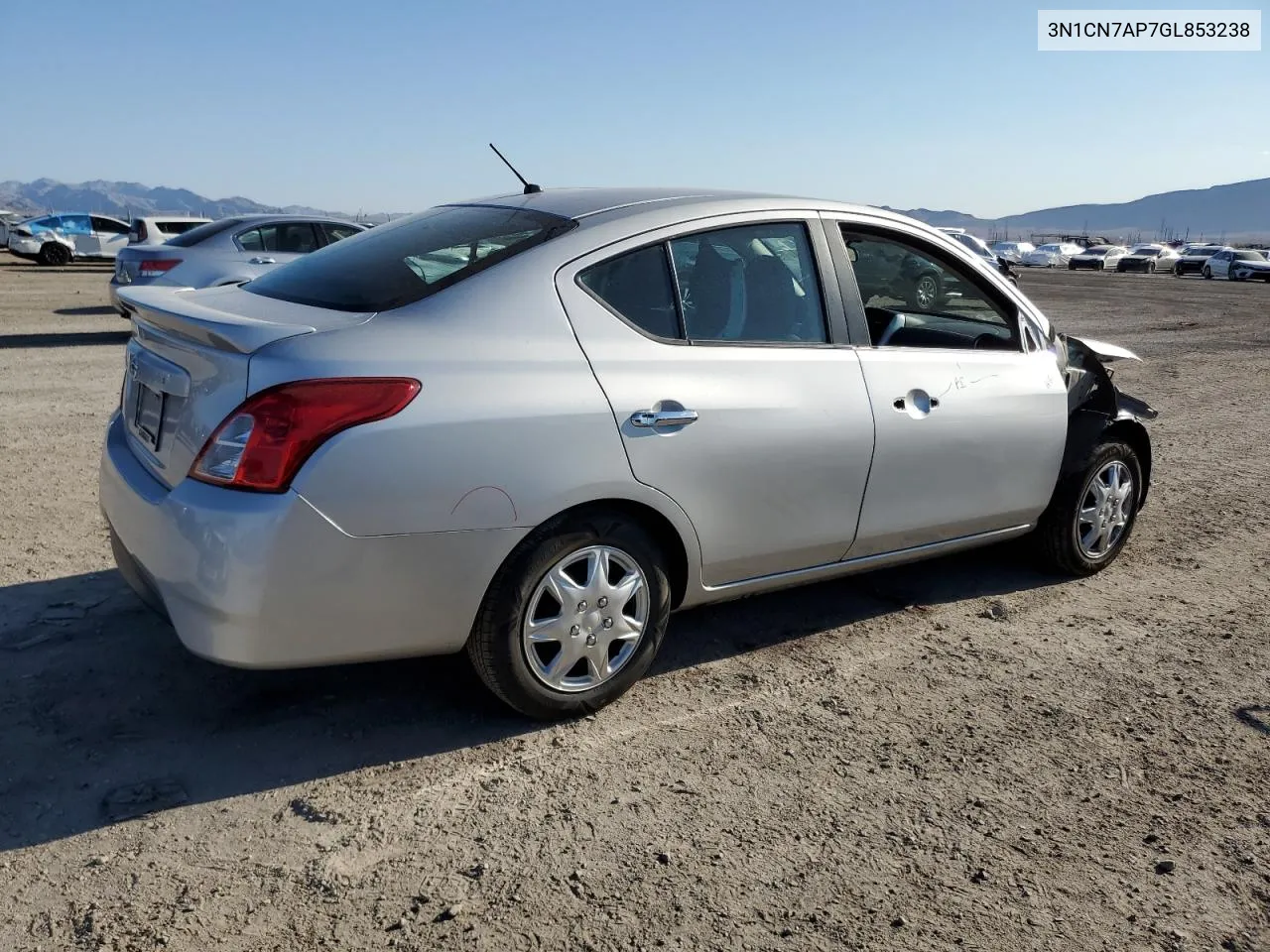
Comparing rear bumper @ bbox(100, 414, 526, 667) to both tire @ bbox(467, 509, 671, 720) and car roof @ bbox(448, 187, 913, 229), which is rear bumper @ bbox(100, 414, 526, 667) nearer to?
tire @ bbox(467, 509, 671, 720)

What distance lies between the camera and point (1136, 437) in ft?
16.9

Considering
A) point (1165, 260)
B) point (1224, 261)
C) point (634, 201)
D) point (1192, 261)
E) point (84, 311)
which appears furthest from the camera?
point (1165, 260)

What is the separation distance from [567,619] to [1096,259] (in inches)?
2406

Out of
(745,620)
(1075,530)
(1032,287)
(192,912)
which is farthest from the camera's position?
(1032,287)

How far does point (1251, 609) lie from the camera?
4.77 meters

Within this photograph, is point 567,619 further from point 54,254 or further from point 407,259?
point 54,254

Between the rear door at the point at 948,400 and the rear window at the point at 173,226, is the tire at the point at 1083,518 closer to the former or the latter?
the rear door at the point at 948,400

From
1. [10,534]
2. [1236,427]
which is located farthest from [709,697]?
[1236,427]

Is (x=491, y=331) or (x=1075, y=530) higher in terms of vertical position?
(x=491, y=331)

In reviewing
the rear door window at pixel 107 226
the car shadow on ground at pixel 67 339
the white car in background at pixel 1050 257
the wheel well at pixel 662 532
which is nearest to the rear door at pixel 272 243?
the car shadow on ground at pixel 67 339

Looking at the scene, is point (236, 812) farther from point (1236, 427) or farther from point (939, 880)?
point (1236, 427)

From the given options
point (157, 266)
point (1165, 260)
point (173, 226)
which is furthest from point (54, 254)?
point (1165, 260)

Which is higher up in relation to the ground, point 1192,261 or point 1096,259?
point 1096,259

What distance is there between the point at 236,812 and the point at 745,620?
7.23 feet
